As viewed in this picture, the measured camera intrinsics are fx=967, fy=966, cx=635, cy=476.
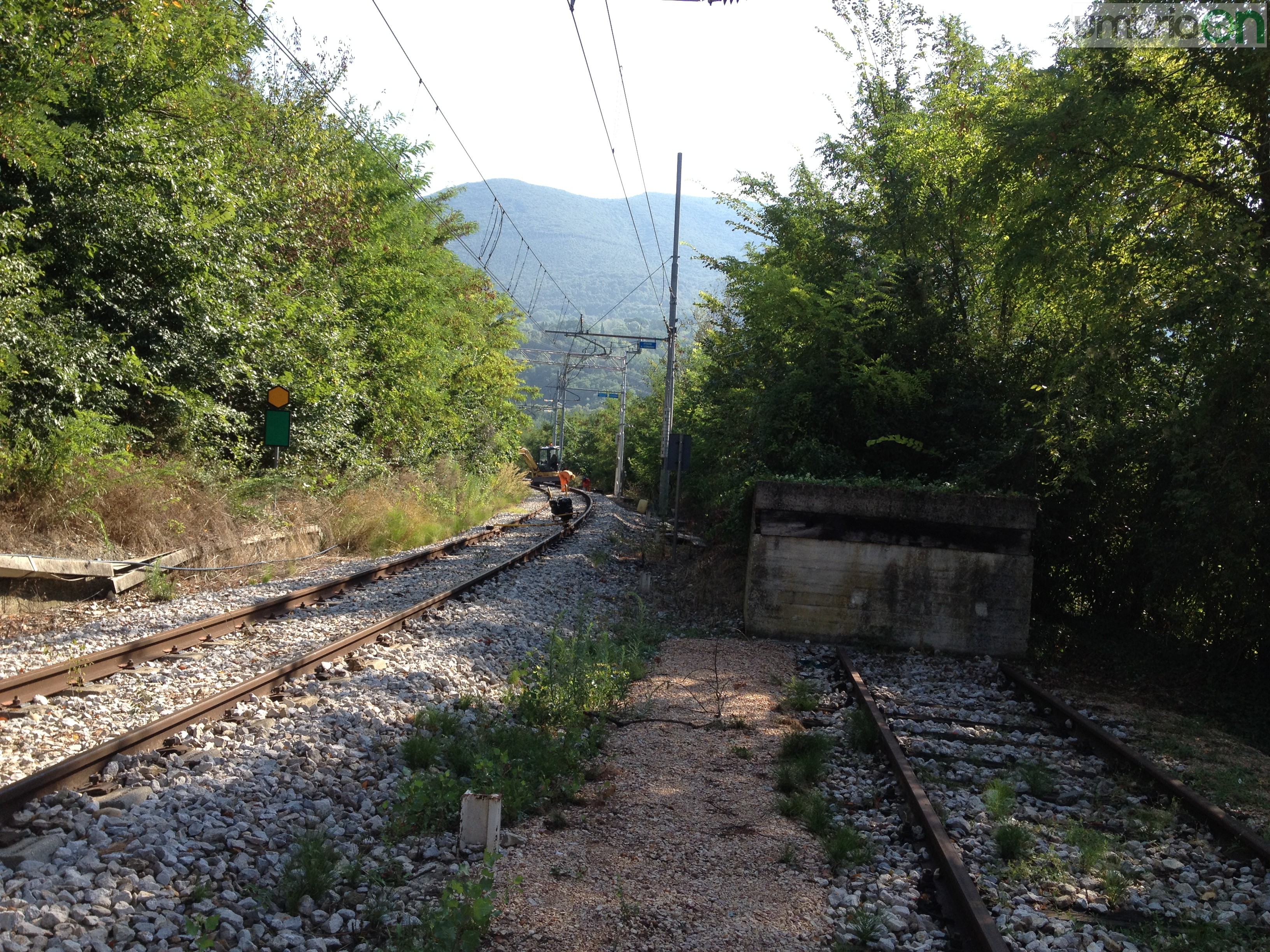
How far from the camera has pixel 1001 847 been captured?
509 centimetres

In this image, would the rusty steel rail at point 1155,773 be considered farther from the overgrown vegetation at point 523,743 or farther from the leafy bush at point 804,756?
the overgrown vegetation at point 523,743

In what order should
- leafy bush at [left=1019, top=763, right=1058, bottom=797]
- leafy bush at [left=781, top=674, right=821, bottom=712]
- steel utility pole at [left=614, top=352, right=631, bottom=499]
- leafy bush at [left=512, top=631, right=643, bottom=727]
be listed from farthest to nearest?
steel utility pole at [left=614, top=352, right=631, bottom=499], leafy bush at [left=781, top=674, right=821, bottom=712], leafy bush at [left=512, top=631, right=643, bottom=727], leafy bush at [left=1019, top=763, right=1058, bottom=797]

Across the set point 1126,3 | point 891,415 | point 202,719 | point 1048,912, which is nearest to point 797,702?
point 1048,912

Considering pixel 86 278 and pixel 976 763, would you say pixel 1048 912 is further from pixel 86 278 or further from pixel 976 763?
pixel 86 278

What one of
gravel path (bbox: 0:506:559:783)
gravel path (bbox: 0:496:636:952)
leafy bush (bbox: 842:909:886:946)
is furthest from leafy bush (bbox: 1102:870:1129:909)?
gravel path (bbox: 0:506:559:783)

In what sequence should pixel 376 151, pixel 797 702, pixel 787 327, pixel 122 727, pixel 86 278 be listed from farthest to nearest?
1. pixel 376 151
2. pixel 787 327
3. pixel 86 278
4. pixel 797 702
5. pixel 122 727

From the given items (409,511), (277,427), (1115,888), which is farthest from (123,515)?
(1115,888)

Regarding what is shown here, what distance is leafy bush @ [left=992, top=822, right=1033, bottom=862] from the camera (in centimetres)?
505

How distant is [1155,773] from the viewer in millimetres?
6285

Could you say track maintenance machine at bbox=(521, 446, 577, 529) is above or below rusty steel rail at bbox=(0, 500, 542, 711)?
above

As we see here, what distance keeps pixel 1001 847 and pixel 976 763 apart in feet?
5.70

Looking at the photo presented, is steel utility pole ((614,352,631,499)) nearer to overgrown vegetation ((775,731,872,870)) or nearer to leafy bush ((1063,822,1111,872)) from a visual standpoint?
overgrown vegetation ((775,731,872,870))

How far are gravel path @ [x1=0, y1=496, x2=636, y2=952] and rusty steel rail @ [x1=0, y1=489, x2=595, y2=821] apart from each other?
0.32ft

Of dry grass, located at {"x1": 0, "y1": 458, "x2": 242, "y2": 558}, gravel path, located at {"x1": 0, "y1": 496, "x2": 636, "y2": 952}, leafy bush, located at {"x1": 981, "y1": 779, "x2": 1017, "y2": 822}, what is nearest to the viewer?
gravel path, located at {"x1": 0, "y1": 496, "x2": 636, "y2": 952}
